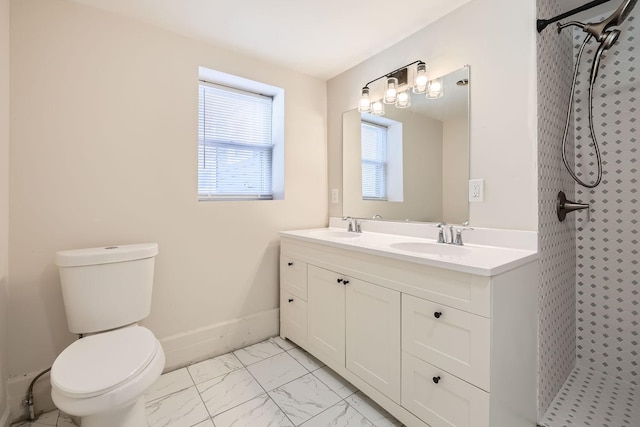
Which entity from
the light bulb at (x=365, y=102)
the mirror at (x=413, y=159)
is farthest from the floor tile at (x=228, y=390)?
the light bulb at (x=365, y=102)

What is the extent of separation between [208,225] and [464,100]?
1756 mm

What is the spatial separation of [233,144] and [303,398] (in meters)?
1.78

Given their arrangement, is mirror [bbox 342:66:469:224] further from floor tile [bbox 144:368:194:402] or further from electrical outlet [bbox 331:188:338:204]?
floor tile [bbox 144:368:194:402]

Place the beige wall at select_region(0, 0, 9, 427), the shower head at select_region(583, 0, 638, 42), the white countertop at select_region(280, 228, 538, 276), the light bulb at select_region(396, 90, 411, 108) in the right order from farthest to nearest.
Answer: the light bulb at select_region(396, 90, 411, 108)
the beige wall at select_region(0, 0, 9, 427)
the shower head at select_region(583, 0, 638, 42)
the white countertop at select_region(280, 228, 538, 276)

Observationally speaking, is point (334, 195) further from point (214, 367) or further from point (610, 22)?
point (610, 22)

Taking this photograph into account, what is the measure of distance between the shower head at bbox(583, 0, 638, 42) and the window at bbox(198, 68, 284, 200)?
6.04 ft

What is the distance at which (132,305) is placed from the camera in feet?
4.91

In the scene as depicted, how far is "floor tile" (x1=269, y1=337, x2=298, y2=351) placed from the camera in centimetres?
213

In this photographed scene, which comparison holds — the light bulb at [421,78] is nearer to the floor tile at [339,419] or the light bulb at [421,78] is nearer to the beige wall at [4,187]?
the floor tile at [339,419]

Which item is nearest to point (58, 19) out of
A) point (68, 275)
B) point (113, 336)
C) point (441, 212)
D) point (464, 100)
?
point (68, 275)

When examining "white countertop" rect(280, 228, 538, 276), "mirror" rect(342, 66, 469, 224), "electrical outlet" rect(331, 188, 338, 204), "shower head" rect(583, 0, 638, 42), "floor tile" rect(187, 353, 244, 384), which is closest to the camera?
"white countertop" rect(280, 228, 538, 276)

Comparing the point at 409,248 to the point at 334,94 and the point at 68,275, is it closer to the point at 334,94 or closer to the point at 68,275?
the point at 334,94

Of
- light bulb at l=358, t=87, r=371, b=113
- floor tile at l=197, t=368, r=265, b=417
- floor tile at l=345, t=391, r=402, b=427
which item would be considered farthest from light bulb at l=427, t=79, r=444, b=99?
floor tile at l=197, t=368, r=265, b=417

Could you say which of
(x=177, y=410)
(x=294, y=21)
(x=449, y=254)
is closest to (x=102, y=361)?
(x=177, y=410)
